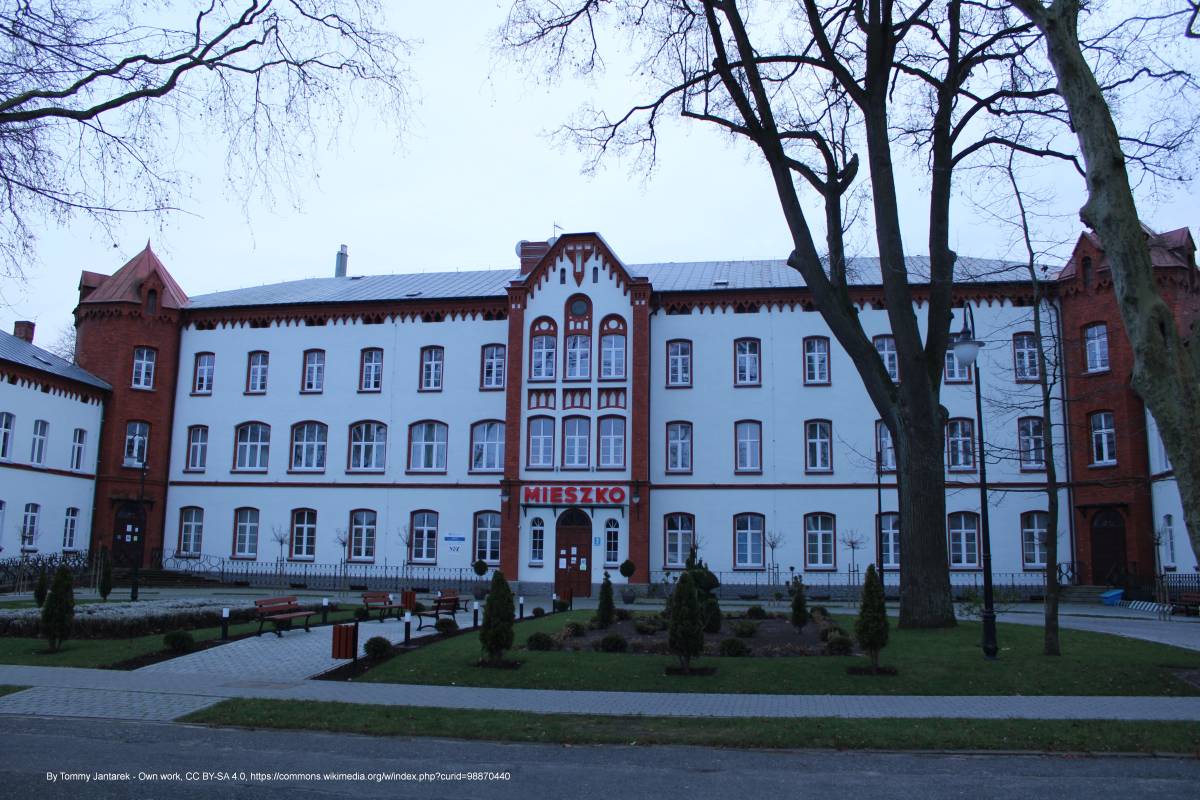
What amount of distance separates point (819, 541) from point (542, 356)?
12662 millimetres

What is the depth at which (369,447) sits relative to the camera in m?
37.7

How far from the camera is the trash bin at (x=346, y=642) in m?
15.1

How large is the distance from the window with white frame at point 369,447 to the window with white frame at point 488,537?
196 inches

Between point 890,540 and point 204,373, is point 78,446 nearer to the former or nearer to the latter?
point 204,373

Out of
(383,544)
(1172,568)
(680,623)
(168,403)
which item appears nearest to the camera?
(680,623)

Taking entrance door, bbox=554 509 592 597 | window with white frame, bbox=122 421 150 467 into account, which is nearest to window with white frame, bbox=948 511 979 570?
entrance door, bbox=554 509 592 597

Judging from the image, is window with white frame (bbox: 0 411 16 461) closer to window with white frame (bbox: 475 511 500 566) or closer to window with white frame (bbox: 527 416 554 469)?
window with white frame (bbox: 475 511 500 566)


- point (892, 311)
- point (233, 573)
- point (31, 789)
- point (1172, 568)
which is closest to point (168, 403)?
point (233, 573)

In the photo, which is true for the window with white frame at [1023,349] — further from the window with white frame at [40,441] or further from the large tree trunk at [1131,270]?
the window with white frame at [40,441]

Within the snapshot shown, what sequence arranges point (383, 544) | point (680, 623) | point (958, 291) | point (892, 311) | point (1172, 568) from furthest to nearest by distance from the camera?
point (383, 544)
point (958, 291)
point (1172, 568)
point (892, 311)
point (680, 623)

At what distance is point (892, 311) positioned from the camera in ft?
63.6

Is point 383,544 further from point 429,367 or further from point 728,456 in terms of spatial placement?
point 728,456

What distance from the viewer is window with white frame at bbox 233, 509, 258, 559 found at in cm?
3794

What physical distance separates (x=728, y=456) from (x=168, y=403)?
947 inches
